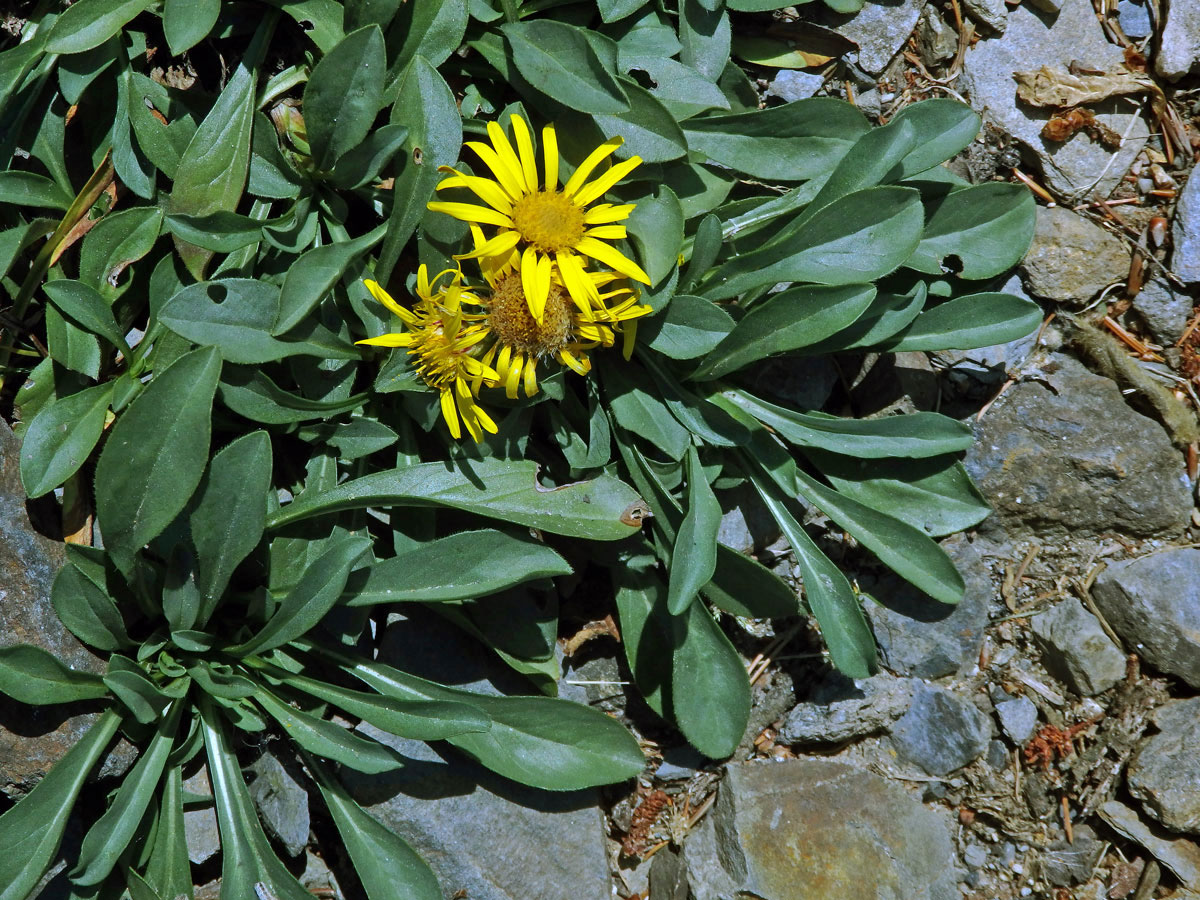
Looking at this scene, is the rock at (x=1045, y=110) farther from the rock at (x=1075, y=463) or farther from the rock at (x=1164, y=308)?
the rock at (x=1075, y=463)

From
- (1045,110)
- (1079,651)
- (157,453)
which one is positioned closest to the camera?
(157,453)

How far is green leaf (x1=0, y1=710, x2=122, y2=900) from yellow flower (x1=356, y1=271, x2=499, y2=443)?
145 cm

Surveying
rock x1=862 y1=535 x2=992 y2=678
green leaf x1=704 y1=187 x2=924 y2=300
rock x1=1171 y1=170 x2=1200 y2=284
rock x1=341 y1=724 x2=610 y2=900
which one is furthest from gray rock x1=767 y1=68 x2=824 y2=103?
rock x1=341 y1=724 x2=610 y2=900

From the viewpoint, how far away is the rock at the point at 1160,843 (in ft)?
10.5

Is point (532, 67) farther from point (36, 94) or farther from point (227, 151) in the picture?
point (36, 94)

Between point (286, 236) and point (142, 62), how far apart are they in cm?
77

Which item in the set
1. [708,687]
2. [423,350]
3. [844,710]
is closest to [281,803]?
[708,687]

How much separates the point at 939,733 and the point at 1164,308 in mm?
1716

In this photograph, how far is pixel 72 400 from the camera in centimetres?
285

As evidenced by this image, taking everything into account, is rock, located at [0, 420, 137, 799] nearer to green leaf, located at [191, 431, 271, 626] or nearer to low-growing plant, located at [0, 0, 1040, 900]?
low-growing plant, located at [0, 0, 1040, 900]

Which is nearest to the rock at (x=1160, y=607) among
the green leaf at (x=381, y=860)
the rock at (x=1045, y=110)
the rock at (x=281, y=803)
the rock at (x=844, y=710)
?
the rock at (x=844, y=710)

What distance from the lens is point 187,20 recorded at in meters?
2.73

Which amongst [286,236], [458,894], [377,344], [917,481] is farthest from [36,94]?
[917,481]

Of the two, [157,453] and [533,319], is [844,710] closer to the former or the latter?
[533,319]
